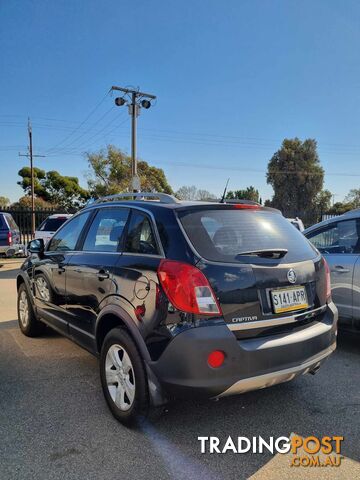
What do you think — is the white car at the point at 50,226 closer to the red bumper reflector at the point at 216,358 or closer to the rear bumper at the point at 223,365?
the rear bumper at the point at 223,365

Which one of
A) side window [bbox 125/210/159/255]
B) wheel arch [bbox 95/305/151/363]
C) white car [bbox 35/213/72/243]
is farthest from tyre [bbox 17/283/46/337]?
white car [bbox 35/213/72/243]

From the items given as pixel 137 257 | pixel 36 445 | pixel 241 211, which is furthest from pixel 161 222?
pixel 36 445

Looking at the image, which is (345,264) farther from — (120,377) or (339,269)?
(120,377)

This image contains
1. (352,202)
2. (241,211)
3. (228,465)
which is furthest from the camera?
(352,202)

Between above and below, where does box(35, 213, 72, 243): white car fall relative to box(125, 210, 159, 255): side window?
above

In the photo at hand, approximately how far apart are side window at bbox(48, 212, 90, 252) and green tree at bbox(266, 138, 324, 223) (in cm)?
4128

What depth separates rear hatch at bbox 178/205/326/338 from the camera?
8.41ft

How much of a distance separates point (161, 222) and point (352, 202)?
2378 inches

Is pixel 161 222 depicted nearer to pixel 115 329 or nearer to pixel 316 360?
pixel 115 329

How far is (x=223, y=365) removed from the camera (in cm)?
246

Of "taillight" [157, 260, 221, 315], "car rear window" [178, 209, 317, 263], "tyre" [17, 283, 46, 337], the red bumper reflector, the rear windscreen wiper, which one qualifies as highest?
"car rear window" [178, 209, 317, 263]

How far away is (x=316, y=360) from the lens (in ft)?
9.45

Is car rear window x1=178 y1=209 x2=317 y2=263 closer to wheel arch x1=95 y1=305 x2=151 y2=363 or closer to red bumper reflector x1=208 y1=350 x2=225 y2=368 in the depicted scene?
red bumper reflector x1=208 y1=350 x2=225 y2=368

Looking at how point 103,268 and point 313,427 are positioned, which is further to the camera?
point 103,268
